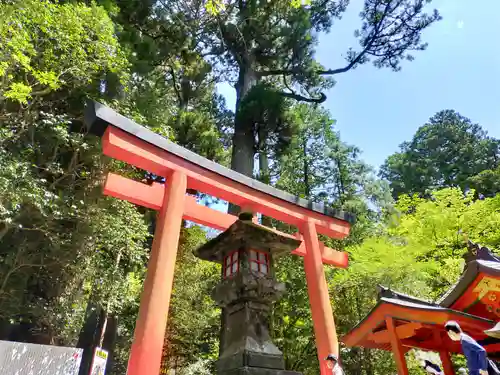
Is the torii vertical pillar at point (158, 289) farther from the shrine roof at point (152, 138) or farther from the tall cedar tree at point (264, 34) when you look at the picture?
the tall cedar tree at point (264, 34)

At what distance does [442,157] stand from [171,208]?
28819mm

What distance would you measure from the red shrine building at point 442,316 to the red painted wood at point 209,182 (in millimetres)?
2293

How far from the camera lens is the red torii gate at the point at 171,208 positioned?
175 inches

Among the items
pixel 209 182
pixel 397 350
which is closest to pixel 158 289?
pixel 209 182

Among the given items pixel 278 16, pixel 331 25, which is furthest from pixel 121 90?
pixel 331 25

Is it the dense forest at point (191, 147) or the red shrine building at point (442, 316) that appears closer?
the red shrine building at point (442, 316)

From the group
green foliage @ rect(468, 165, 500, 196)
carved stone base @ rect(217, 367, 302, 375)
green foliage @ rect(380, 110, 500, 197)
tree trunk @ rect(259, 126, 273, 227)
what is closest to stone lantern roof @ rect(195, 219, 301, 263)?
carved stone base @ rect(217, 367, 302, 375)

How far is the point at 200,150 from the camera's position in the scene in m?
12.8

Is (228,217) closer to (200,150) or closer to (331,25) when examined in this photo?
(200,150)

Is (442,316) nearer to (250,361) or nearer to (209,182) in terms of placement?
(250,361)

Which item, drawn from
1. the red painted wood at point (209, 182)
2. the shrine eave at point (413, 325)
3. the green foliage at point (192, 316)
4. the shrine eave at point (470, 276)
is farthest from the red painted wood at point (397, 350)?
the green foliage at point (192, 316)

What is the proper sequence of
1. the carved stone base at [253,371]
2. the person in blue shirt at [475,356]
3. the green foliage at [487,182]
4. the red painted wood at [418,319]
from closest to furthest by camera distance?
the person in blue shirt at [475,356] → the carved stone base at [253,371] → the red painted wood at [418,319] → the green foliage at [487,182]

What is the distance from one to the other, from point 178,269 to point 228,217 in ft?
19.0

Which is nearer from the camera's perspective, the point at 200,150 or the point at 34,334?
the point at 34,334
